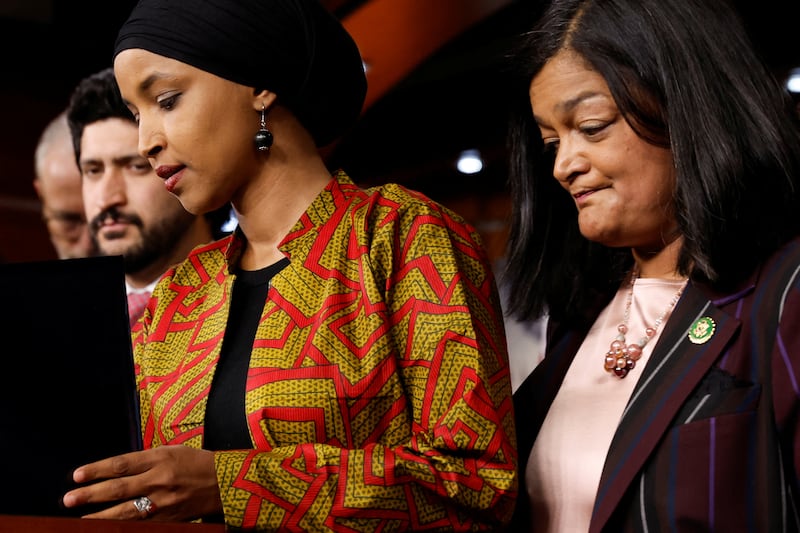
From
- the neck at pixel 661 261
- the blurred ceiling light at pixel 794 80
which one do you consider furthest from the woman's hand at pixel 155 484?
the blurred ceiling light at pixel 794 80

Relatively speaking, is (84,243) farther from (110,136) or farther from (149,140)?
(149,140)

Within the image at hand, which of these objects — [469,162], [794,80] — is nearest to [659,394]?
[794,80]

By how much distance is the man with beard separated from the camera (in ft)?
6.82

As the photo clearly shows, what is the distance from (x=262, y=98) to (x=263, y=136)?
0.17 feet

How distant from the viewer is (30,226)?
205 inches

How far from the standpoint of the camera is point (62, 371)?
3.96 feet

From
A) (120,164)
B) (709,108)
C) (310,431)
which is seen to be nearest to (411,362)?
(310,431)

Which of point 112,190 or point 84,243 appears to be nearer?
point 112,190

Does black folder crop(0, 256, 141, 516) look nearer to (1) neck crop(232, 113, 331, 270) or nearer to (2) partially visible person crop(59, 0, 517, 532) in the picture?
(2) partially visible person crop(59, 0, 517, 532)

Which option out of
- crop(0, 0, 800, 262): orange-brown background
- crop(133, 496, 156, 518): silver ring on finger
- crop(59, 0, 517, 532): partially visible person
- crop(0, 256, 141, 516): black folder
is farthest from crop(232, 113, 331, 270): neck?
crop(0, 0, 800, 262): orange-brown background

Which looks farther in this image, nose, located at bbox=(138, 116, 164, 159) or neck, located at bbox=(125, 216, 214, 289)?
neck, located at bbox=(125, 216, 214, 289)

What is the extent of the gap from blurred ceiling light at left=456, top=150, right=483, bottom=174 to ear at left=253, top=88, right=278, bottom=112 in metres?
4.53

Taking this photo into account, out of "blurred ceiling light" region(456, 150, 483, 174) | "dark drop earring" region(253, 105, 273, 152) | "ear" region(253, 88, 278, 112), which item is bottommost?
"dark drop earring" region(253, 105, 273, 152)

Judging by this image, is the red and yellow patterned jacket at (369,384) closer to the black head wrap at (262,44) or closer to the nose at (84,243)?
the black head wrap at (262,44)
